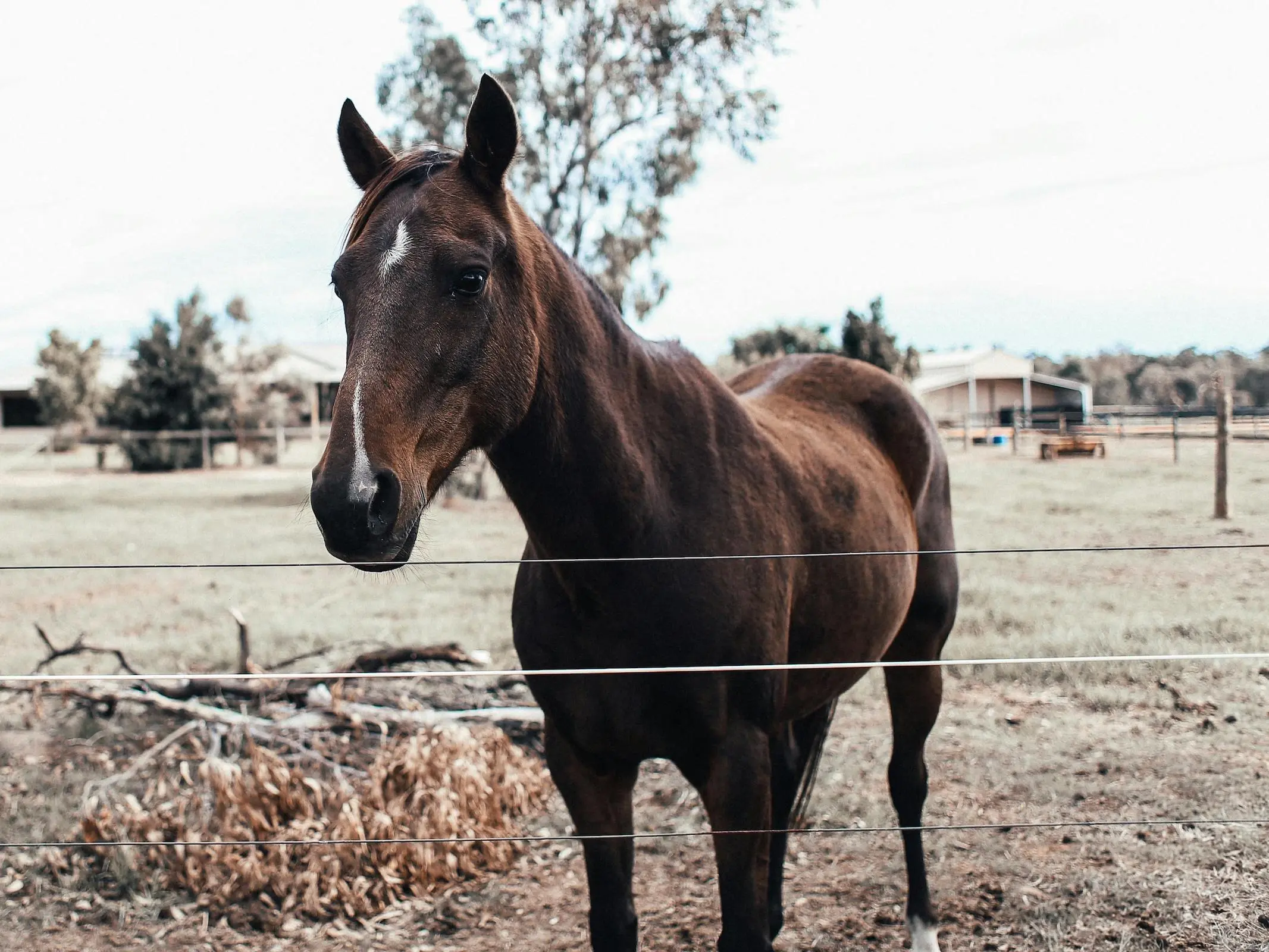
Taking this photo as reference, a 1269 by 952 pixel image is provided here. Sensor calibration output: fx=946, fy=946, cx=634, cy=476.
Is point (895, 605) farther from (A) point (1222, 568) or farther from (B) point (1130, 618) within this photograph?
(A) point (1222, 568)

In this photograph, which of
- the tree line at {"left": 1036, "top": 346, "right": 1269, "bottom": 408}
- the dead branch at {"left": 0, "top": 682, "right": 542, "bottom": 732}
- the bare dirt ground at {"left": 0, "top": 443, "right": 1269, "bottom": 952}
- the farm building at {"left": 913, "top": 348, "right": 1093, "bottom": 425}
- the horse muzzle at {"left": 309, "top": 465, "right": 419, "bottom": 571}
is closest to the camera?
the horse muzzle at {"left": 309, "top": 465, "right": 419, "bottom": 571}

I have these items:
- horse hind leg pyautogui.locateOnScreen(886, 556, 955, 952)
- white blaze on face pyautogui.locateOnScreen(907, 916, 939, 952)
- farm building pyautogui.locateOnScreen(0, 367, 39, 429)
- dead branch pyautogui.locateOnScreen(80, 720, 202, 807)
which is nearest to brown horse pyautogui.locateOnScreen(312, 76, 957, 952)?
horse hind leg pyautogui.locateOnScreen(886, 556, 955, 952)

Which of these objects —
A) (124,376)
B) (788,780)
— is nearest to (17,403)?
(124,376)

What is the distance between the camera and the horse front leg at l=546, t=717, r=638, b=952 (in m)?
2.40

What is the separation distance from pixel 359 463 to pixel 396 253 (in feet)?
1.49

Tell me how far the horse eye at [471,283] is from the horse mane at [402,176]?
0.82 feet

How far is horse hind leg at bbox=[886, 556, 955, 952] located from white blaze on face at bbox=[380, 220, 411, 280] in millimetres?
2415

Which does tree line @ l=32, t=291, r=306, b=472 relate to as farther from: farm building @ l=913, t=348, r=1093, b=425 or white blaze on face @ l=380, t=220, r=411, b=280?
white blaze on face @ l=380, t=220, r=411, b=280

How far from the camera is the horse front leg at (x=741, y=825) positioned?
219cm

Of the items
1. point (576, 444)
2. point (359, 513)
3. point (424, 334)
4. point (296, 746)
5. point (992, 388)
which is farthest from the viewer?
point (992, 388)

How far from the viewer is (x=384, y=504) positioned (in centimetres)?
163

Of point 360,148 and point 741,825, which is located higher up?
point 360,148

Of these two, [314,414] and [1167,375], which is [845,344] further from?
[314,414]

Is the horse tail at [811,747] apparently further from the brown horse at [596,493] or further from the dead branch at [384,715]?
the dead branch at [384,715]
